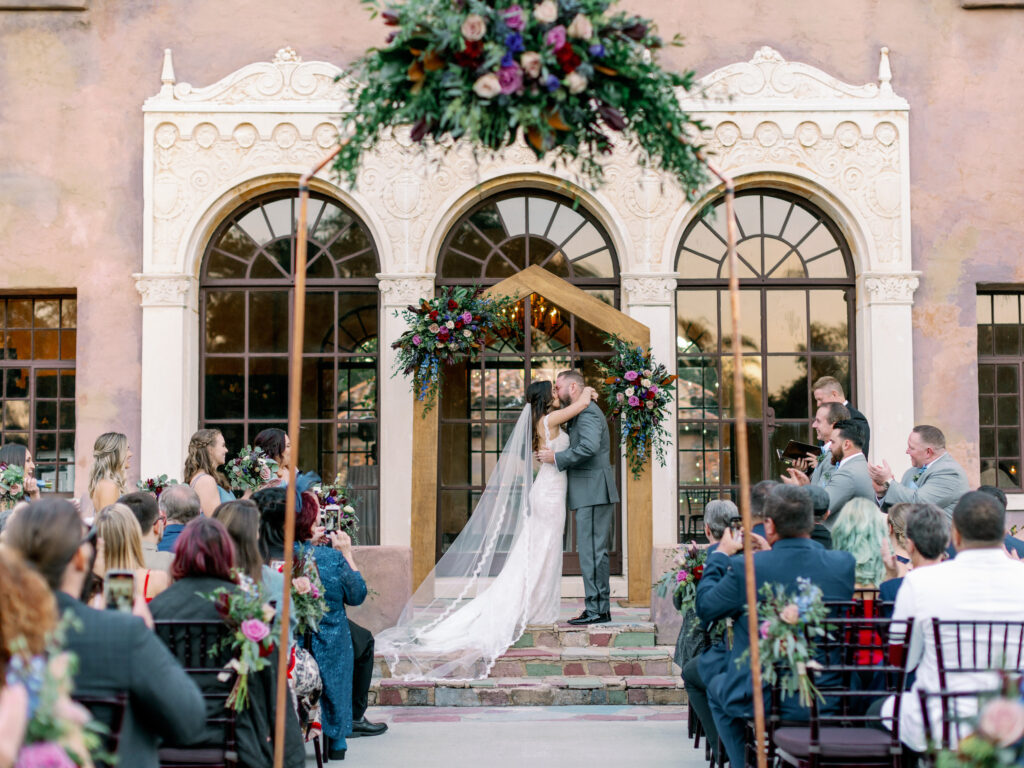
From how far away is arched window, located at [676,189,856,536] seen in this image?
34.0 ft

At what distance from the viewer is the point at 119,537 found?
4719 mm

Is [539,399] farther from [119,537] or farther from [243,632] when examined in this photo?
[243,632]

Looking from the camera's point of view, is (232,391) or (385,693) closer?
(385,693)

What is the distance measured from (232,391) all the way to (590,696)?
15.1 feet

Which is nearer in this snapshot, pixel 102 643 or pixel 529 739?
pixel 102 643

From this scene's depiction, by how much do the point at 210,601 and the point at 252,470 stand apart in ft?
13.0

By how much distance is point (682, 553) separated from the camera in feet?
20.4

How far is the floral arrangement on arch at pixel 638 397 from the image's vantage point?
8945mm

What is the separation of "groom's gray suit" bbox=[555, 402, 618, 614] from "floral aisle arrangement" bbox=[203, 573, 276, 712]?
4260mm

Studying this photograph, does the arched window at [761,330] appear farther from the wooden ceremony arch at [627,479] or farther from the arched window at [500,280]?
the wooden ceremony arch at [627,479]

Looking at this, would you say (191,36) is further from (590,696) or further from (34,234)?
(590,696)

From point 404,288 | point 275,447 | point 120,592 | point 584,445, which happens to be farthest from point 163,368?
point 120,592

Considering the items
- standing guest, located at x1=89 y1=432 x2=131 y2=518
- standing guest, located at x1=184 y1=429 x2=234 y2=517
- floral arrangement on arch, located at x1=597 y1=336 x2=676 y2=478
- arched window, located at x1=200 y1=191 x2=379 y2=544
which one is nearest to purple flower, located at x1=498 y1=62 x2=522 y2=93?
standing guest, located at x1=184 y1=429 x2=234 y2=517

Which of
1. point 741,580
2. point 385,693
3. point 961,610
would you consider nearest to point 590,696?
point 385,693
